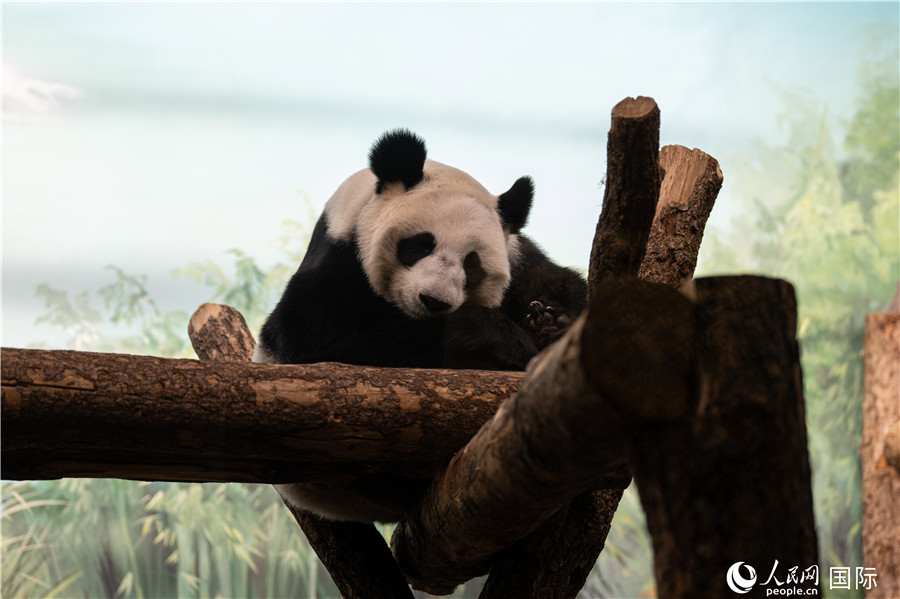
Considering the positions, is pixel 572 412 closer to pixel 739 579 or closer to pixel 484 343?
pixel 739 579

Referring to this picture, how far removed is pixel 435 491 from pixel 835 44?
6.46 m

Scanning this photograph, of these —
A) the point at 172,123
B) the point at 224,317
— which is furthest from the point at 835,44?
the point at 224,317

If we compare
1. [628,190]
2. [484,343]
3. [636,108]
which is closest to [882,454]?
Result: [484,343]

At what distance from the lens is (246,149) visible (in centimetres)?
496

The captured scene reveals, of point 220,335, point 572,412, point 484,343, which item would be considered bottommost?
point 572,412

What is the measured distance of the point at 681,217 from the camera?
2.36m

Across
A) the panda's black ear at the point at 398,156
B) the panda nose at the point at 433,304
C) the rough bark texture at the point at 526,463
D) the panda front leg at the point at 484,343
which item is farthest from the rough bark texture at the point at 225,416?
the panda's black ear at the point at 398,156

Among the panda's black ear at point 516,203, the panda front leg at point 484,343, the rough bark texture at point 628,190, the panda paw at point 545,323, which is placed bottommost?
the panda front leg at point 484,343

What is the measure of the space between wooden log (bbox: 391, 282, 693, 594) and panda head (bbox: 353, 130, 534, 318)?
0.84 metres

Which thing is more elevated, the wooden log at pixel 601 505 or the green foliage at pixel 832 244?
the green foliage at pixel 832 244

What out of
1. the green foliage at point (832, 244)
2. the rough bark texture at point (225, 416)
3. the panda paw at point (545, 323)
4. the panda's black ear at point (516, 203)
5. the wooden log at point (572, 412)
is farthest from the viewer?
the green foliage at point (832, 244)

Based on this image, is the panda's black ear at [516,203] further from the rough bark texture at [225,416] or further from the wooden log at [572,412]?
the wooden log at [572,412]

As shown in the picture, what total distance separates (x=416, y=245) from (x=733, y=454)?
1454mm

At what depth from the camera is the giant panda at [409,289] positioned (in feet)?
7.14
